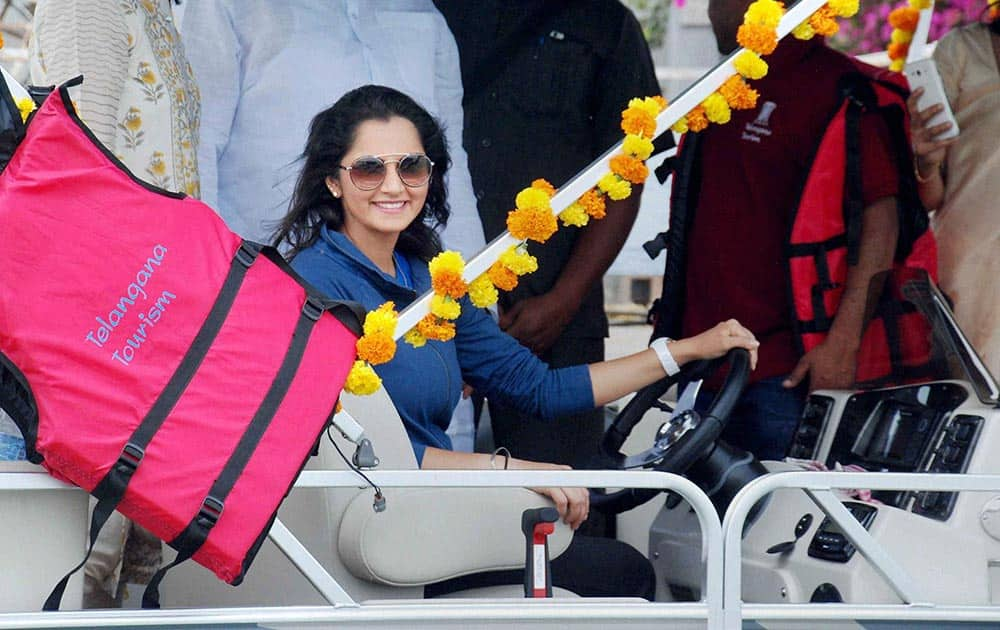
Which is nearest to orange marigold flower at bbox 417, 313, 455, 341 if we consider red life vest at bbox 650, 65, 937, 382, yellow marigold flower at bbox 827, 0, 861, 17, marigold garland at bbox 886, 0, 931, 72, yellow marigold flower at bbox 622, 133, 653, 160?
yellow marigold flower at bbox 622, 133, 653, 160

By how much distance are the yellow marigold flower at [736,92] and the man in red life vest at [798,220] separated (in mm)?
761

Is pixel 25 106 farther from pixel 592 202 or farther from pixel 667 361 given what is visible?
pixel 667 361

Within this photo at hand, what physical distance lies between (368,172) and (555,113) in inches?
45.8

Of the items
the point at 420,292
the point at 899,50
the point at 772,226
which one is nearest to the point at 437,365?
the point at 420,292

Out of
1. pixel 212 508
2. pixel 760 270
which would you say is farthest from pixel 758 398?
pixel 212 508

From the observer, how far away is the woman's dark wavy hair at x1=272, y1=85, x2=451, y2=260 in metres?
2.82

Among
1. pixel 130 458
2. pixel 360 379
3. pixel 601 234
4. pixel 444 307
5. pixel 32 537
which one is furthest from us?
pixel 601 234

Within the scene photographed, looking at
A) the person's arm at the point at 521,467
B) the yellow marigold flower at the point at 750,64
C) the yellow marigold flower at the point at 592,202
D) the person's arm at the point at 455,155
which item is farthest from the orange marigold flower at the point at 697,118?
the person's arm at the point at 455,155

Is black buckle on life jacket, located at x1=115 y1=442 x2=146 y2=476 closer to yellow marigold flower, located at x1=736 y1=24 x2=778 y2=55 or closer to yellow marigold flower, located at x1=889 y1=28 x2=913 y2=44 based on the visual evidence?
yellow marigold flower, located at x1=736 y1=24 x2=778 y2=55

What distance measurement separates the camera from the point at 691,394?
288 centimetres

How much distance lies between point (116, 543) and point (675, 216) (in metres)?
1.71

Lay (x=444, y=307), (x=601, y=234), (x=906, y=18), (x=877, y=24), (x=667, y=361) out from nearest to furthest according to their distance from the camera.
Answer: (x=444, y=307), (x=667, y=361), (x=601, y=234), (x=906, y=18), (x=877, y=24)

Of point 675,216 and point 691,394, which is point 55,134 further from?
point 675,216

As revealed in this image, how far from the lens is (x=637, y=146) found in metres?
2.67
